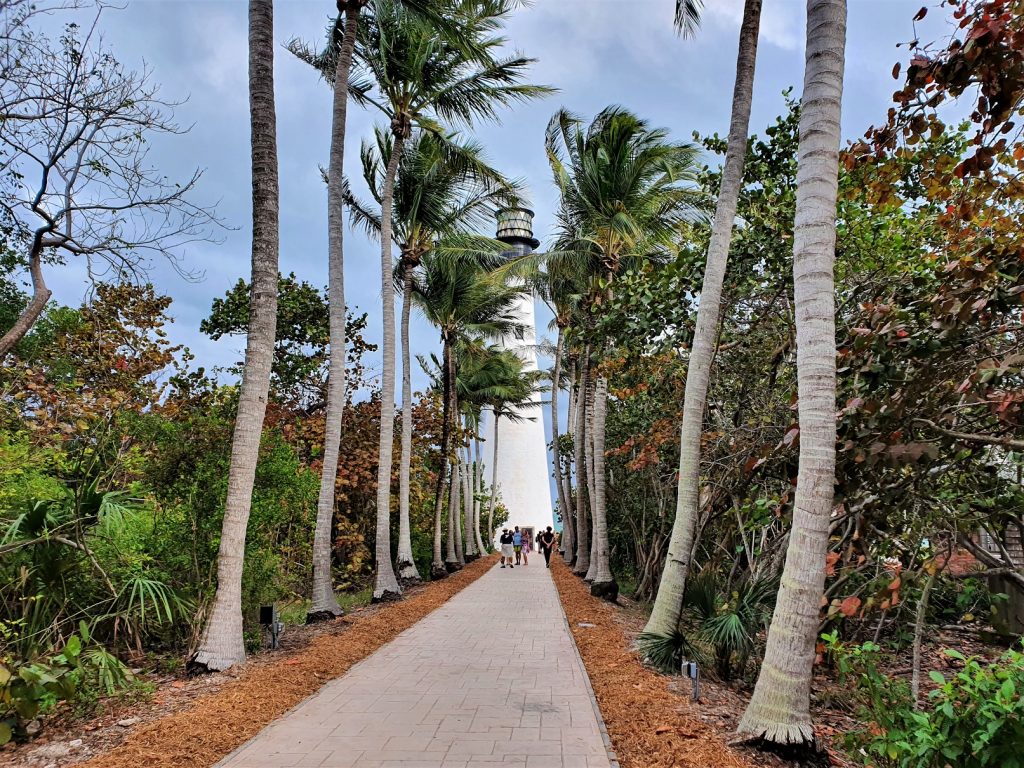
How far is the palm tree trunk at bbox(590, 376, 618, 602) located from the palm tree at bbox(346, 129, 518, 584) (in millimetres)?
4893

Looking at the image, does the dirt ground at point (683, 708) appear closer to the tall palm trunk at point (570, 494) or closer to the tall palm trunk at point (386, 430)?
the tall palm trunk at point (386, 430)

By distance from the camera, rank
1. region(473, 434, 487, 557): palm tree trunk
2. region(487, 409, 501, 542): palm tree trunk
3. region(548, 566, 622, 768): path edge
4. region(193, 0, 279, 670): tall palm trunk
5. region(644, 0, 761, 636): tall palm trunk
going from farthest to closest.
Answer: region(487, 409, 501, 542): palm tree trunk
region(473, 434, 487, 557): palm tree trunk
region(644, 0, 761, 636): tall palm trunk
region(193, 0, 279, 670): tall palm trunk
region(548, 566, 622, 768): path edge

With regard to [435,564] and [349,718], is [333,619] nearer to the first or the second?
[349,718]

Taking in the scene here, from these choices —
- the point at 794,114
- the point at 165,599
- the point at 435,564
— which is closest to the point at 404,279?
the point at 435,564

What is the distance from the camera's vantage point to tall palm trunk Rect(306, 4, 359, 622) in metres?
11.6

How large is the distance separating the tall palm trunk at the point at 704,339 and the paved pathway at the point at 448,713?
147 cm

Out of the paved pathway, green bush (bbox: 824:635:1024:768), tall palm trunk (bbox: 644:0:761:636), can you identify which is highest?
tall palm trunk (bbox: 644:0:761:636)

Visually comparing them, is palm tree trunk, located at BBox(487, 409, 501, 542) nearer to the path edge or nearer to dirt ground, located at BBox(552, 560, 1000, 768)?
the path edge

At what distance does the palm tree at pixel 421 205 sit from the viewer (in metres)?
16.3

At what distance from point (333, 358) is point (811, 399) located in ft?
28.7

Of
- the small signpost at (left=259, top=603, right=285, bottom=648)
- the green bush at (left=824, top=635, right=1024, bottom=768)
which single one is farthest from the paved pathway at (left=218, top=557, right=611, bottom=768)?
the green bush at (left=824, top=635, right=1024, bottom=768)

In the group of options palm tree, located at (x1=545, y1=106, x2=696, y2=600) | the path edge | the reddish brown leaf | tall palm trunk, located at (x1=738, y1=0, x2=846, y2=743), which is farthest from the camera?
palm tree, located at (x1=545, y1=106, x2=696, y2=600)

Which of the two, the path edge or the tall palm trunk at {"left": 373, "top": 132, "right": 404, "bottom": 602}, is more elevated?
the tall palm trunk at {"left": 373, "top": 132, "right": 404, "bottom": 602}

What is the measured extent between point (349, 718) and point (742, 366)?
27.0 feet
